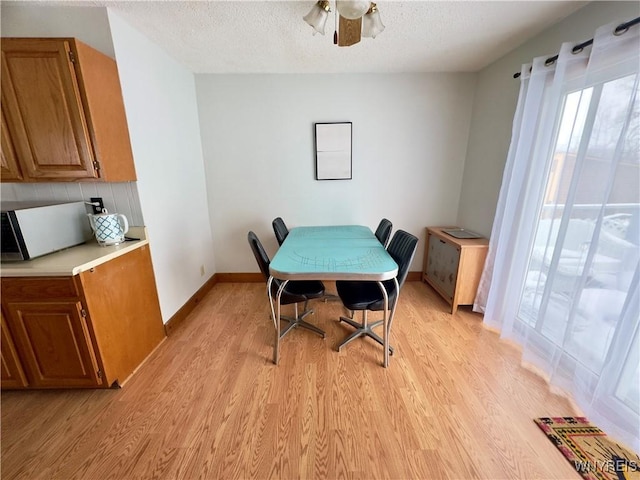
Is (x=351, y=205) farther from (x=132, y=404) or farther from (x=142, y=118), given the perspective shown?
(x=132, y=404)

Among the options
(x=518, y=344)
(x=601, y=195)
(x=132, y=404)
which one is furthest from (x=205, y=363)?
(x=601, y=195)

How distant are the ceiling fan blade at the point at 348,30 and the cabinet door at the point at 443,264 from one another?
195 cm

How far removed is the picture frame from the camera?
2803mm

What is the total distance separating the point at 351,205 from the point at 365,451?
2.33 m

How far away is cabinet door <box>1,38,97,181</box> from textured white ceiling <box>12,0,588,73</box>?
0.46m

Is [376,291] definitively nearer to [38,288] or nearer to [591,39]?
[591,39]

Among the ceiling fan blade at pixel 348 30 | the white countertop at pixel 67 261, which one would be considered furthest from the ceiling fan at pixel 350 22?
the white countertop at pixel 67 261

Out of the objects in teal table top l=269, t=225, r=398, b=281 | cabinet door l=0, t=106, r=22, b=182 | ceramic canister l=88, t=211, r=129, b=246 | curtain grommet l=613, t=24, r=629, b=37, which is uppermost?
curtain grommet l=613, t=24, r=629, b=37

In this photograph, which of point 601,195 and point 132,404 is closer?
point 601,195

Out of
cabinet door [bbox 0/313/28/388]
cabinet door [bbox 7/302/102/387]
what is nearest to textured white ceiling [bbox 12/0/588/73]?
cabinet door [bbox 7/302/102/387]

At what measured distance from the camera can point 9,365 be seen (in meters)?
1.52

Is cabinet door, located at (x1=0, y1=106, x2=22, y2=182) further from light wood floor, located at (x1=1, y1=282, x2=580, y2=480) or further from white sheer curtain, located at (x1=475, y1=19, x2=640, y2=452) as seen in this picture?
white sheer curtain, located at (x1=475, y1=19, x2=640, y2=452)

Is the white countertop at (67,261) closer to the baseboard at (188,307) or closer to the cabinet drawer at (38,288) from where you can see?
the cabinet drawer at (38,288)

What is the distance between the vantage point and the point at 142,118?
192 centimetres
